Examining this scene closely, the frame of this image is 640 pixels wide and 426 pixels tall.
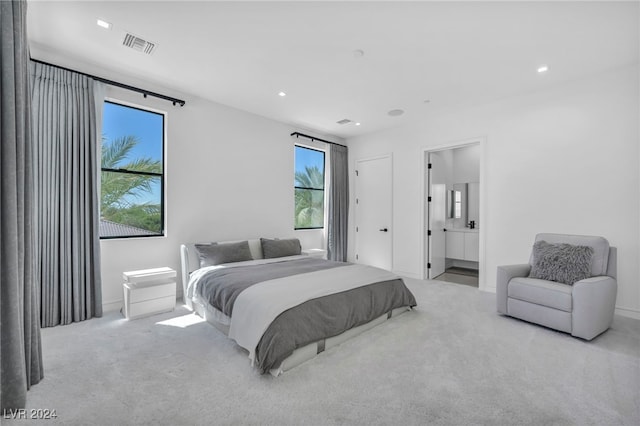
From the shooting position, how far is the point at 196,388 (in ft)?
6.38

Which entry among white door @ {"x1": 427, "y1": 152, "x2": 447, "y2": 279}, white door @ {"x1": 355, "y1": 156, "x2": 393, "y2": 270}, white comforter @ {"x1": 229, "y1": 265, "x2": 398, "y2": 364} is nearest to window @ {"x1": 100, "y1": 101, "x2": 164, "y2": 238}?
white comforter @ {"x1": 229, "y1": 265, "x2": 398, "y2": 364}

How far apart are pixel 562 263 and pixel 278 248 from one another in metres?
3.44

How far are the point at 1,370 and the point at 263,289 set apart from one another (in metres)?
1.61

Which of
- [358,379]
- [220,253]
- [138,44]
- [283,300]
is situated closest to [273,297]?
[283,300]

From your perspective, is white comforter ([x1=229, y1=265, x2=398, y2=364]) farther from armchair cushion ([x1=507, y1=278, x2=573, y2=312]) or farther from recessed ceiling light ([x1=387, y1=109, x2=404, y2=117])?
recessed ceiling light ([x1=387, y1=109, x2=404, y2=117])

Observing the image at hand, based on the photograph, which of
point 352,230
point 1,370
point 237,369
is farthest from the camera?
point 352,230

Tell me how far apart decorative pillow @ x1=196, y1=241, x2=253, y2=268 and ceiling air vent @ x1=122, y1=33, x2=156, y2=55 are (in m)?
2.27

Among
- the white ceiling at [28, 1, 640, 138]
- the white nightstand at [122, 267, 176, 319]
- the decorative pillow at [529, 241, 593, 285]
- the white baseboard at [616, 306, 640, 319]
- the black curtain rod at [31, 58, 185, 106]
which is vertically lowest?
the white baseboard at [616, 306, 640, 319]

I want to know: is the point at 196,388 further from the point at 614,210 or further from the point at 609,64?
the point at 609,64

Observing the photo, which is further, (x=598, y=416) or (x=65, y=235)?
(x=65, y=235)

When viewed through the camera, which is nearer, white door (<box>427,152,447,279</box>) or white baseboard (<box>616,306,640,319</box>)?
white baseboard (<box>616,306,640,319</box>)

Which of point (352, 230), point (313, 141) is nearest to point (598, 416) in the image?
point (352, 230)

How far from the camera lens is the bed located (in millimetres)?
2197

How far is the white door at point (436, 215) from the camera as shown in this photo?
5.14 m
